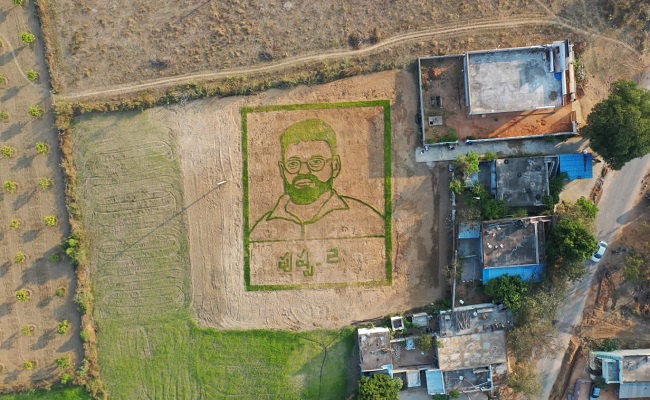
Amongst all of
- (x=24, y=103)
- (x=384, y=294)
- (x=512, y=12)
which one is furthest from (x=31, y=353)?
(x=512, y=12)

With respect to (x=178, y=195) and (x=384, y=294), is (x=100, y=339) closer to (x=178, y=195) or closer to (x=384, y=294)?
(x=178, y=195)

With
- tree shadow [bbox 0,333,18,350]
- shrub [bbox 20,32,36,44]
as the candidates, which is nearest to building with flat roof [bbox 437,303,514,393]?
tree shadow [bbox 0,333,18,350]

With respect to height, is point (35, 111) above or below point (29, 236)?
above

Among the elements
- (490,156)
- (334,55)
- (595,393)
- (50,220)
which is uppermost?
(334,55)

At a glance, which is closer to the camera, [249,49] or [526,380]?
[526,380]

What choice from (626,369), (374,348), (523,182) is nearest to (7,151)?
(374,348)

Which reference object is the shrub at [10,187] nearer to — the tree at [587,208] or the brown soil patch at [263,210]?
the brown soil patch at [263,210]

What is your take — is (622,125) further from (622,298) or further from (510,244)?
(622,298)
